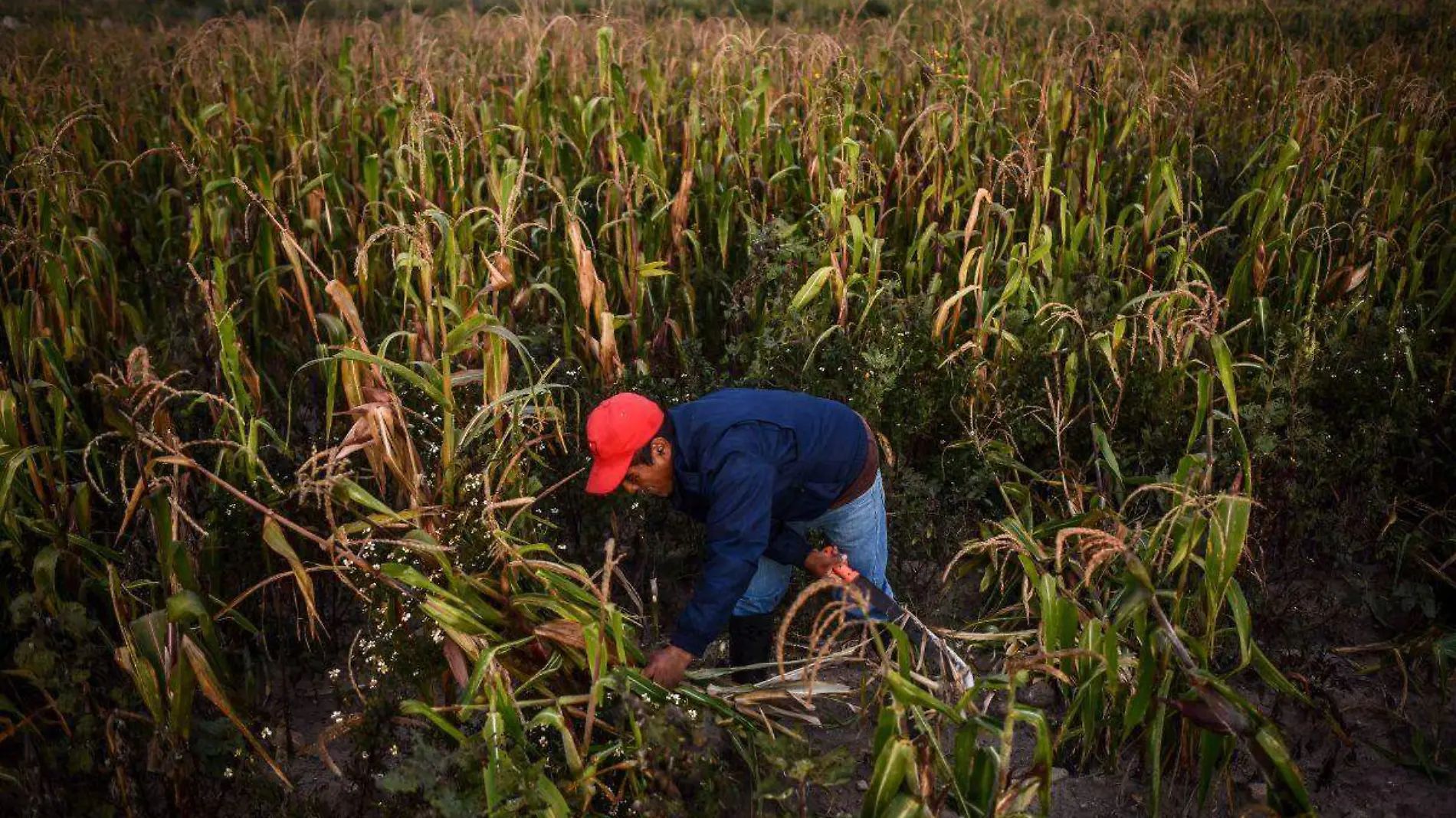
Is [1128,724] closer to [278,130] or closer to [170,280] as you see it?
[170,280]

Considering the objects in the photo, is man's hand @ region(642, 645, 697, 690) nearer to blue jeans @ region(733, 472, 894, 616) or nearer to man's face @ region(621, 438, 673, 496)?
man's face @ region(621, 438, 673, 496)

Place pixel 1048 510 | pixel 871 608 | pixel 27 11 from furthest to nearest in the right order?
pixel 27 11, pixel 1048 510, pixel 871 608

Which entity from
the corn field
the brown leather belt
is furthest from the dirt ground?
the brown leather belt

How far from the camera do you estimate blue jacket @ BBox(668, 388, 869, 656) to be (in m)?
2.66

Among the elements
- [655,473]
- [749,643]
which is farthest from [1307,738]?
[655,473]

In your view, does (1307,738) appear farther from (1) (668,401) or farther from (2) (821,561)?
(1) (668,401)

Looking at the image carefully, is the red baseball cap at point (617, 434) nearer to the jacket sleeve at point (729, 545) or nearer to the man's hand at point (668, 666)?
the jacket sleeve at point (729, 545)

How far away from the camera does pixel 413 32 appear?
7703 millimetres

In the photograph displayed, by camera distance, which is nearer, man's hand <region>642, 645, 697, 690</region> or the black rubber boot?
man's hand <region>642, 645, 697, 690</region>

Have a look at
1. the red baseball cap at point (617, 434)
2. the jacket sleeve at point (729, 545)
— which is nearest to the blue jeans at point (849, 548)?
the jacket sleeve at point (729, 545)

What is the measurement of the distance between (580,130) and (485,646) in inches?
120

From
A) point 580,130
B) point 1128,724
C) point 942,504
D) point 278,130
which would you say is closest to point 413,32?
point 278,130

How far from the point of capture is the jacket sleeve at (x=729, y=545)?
264cm

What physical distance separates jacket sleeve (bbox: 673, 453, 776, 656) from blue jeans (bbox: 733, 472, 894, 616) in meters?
0.54
